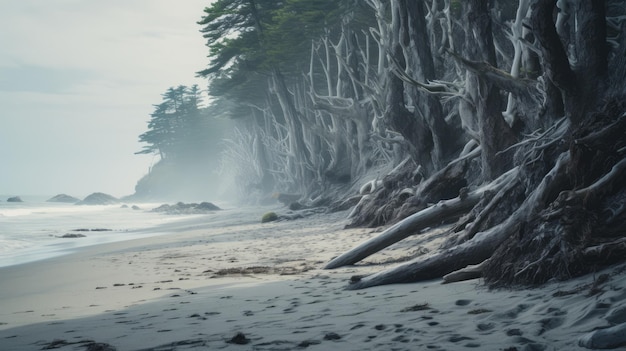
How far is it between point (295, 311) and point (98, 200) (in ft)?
284

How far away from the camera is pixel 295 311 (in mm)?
4793

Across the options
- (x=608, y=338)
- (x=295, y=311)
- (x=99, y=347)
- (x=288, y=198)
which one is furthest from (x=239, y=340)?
(x=288, y=198)

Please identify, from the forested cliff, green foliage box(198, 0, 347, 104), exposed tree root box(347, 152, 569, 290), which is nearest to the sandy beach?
exposed tree root box(347, 152, 569, 290)

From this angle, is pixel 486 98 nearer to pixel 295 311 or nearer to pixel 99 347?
pixel 295 311

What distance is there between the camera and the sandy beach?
3.38 metres

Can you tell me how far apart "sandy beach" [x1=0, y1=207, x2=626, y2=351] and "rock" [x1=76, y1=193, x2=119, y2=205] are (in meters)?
80.6

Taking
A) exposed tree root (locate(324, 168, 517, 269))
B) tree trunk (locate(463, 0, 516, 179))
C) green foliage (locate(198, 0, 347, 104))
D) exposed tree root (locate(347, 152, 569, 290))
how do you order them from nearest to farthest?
1. exposed tree root (locate(347, 152, 569, 290))
2. exposed tree root (locate(324, 168, 517, 269))
3. tree trunk (locate(463, 0, 516, 179))
4. green foliage (locate(198, 0, 347, 104))

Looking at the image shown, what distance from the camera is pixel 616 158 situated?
5.29 m

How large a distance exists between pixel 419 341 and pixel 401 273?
244 cm

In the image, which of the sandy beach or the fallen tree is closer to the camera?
the sandy beach


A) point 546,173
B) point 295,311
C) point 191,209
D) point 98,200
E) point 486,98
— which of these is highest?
point 98,200

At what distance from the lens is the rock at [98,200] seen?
8419cm

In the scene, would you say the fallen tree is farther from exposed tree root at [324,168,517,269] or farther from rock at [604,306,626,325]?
rock at [604,306,626,325]

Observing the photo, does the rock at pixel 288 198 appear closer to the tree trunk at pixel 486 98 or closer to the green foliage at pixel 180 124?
the tree trunk at pixel 486 98
